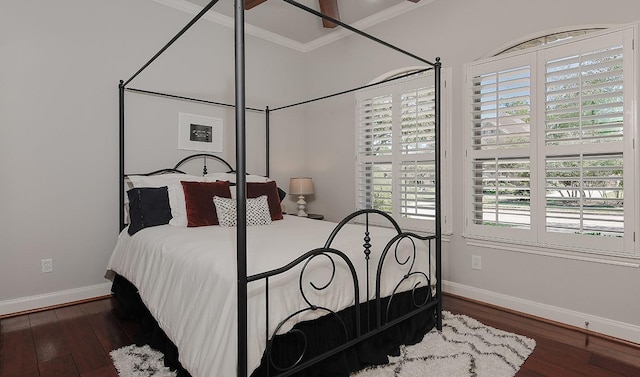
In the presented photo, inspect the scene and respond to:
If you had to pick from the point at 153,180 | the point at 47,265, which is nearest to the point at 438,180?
the point at 153,180

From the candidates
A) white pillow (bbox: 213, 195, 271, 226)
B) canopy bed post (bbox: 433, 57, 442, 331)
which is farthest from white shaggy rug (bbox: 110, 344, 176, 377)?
canopy bed post (bbox: 433, 57, 442, 331)

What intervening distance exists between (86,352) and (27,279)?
111 cm

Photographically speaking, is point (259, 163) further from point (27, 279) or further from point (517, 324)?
point (517, 324)

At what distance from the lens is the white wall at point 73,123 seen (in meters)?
2.65

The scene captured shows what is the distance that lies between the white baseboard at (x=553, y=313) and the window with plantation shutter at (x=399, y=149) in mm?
655

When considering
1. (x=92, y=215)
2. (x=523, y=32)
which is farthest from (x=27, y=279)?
(x=523, y=32)

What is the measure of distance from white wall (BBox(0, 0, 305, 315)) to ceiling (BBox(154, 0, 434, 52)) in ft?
0.85

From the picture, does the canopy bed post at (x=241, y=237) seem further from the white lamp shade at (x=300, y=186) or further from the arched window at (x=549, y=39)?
the white lamp shade at (x=300, y=186)

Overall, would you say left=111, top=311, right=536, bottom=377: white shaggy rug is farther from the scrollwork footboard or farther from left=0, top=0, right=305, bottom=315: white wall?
left=0, top=0, right=305, bottom=315: white wall

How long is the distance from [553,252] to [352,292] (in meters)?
1.72

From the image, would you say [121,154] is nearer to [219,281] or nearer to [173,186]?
[173,186]

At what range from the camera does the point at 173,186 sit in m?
2.94

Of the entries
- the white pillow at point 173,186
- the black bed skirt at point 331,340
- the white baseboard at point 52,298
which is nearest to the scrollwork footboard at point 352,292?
the black bed skirt at point 331,340

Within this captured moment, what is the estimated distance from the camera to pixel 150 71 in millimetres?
3281
